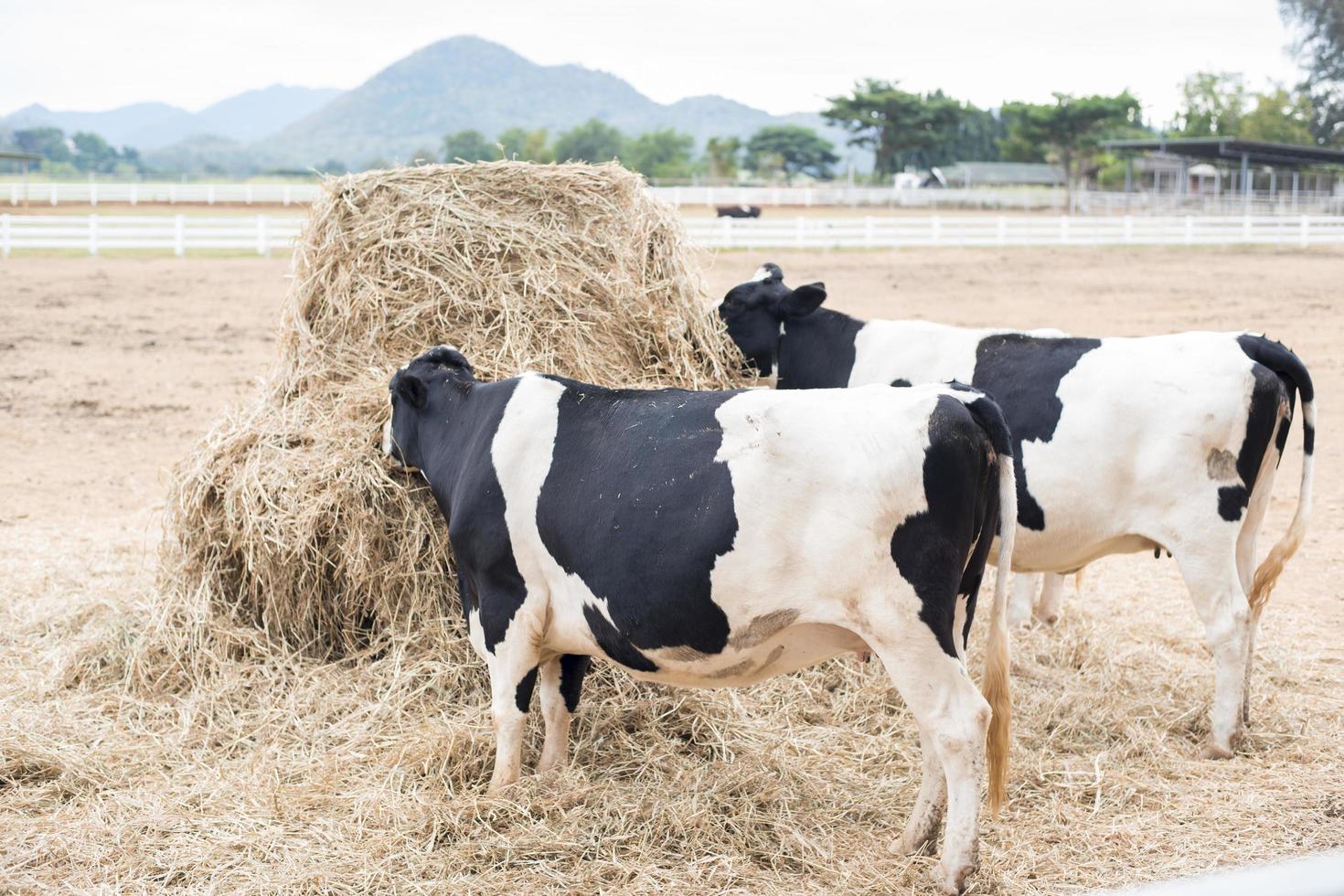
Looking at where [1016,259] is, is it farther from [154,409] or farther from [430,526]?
[430,526]

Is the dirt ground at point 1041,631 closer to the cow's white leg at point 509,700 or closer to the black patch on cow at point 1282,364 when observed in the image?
the cow's white leg at point 509,700

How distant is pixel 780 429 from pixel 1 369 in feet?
39.1

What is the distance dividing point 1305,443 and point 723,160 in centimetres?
8415

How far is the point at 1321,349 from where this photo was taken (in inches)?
586

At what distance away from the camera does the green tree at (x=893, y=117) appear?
88.9 metres

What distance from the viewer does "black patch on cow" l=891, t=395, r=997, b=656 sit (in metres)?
3.74

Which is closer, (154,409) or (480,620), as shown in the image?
(480,620)

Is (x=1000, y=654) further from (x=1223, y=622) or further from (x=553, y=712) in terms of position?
(x=553, y=712)

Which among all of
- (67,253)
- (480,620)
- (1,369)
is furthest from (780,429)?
(67,253)

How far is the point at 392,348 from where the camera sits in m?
6.04

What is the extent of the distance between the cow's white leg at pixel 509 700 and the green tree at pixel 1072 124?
2823 inches

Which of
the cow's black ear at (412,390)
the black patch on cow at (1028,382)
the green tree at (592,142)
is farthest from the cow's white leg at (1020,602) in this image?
the green tree at (592,142)

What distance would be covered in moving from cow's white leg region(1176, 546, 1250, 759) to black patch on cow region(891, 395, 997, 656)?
167 centimetres

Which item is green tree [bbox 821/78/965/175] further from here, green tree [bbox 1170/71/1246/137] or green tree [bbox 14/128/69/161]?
green tree [bbox 14/128/69/161]
